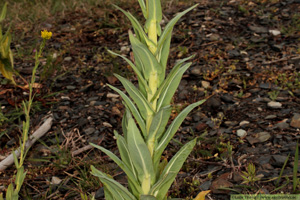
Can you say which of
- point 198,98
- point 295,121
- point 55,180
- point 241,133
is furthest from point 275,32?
point 55,180

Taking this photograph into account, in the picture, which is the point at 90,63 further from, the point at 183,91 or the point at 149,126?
the point at 149,126

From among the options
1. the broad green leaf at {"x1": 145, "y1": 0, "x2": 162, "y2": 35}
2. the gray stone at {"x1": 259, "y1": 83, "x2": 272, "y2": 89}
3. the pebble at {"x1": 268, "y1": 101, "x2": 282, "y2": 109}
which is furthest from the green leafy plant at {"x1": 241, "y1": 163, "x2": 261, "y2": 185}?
the broad green leaf at {"x1": 145, "y1": 0, "x2": 162, "y2": 35}

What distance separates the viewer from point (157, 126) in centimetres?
134

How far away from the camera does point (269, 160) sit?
276cm

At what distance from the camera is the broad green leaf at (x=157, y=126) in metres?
1.32

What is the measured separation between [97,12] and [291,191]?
401cm

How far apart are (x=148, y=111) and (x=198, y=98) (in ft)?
7.72

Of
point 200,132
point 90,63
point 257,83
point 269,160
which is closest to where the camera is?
point 269,160

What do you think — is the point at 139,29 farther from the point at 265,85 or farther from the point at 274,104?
the point at 265,85

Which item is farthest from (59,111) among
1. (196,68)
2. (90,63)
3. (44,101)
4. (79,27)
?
(79,27)

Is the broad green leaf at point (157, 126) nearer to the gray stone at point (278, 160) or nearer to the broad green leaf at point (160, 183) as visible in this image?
the broad green leaf at point (160, 183)

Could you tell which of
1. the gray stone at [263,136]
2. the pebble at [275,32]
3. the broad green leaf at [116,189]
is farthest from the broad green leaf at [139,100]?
the pebble at [275,32]

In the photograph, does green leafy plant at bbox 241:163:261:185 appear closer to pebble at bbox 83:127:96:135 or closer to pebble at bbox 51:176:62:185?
pebble at bbox 51:176:62:185

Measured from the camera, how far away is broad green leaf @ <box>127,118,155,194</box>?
1.31m
